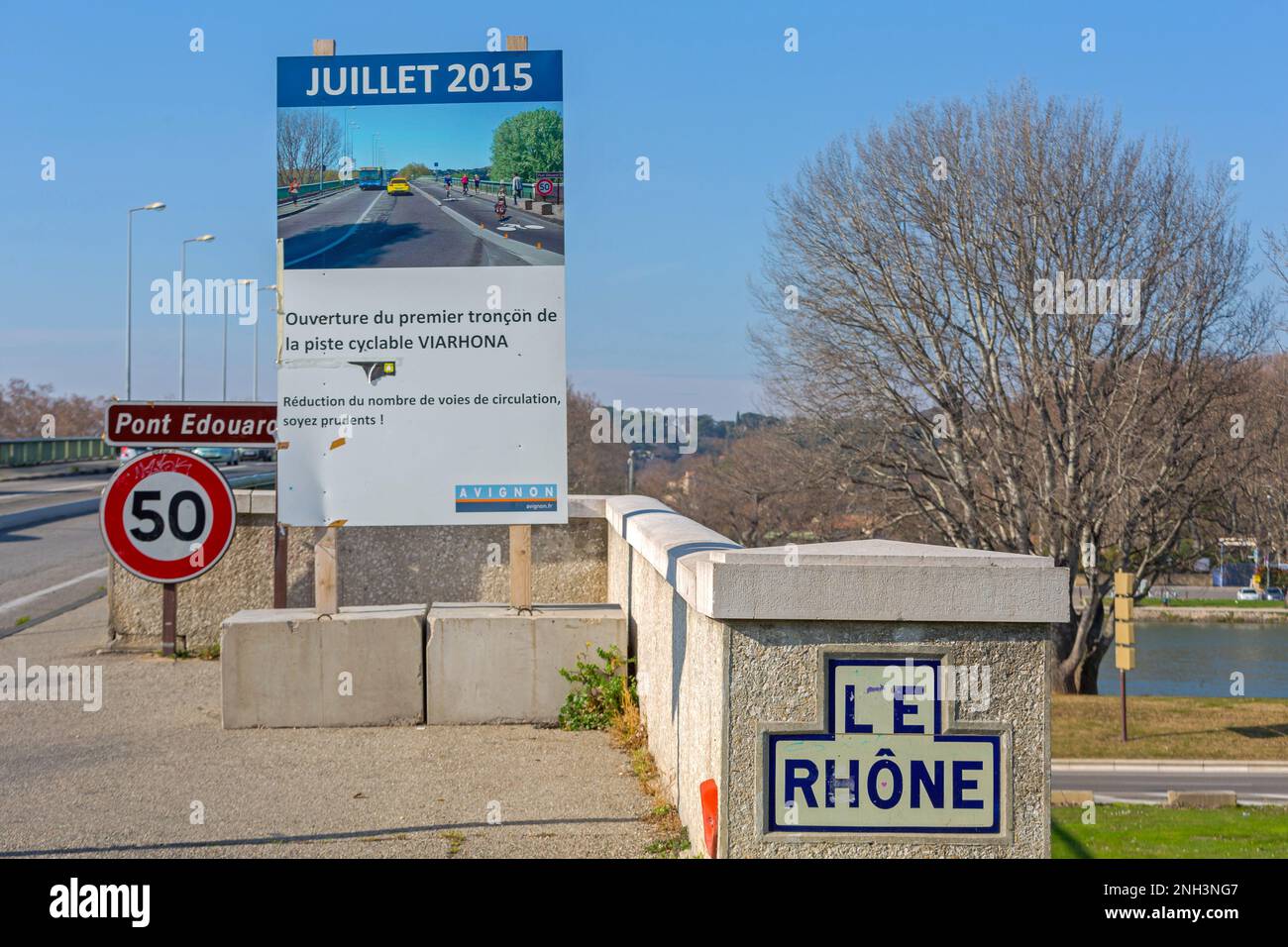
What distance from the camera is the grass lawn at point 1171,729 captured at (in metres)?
29.7

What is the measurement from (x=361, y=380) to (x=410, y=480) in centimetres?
60

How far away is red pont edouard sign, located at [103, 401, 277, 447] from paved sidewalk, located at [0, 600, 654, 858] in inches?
62.6

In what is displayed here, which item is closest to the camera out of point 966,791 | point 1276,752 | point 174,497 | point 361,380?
point 966,791

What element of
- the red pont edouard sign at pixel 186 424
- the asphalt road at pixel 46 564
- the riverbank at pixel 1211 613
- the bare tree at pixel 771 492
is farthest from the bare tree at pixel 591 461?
the red pont edouard sign at pixel 186 424

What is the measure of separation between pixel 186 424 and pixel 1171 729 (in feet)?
97.4

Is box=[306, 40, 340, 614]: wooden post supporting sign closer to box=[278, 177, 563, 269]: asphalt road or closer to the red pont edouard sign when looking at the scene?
the red pont edouard sign

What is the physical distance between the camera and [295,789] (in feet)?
18.8

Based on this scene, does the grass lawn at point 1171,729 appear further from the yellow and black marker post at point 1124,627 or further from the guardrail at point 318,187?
the guardrail at point 318,187

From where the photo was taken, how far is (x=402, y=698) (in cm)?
709

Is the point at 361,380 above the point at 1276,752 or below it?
above

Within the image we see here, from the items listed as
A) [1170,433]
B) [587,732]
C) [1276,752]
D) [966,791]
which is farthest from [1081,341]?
[966,791]

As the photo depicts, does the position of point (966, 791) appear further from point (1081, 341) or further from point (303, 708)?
point (1081, 341)

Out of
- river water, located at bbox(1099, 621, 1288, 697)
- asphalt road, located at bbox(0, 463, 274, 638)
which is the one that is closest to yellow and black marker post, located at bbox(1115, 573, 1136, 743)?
river water, located at bbox(1099, 621, 1288, 697)

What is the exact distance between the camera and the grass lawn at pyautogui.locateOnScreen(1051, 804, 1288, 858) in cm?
1462
